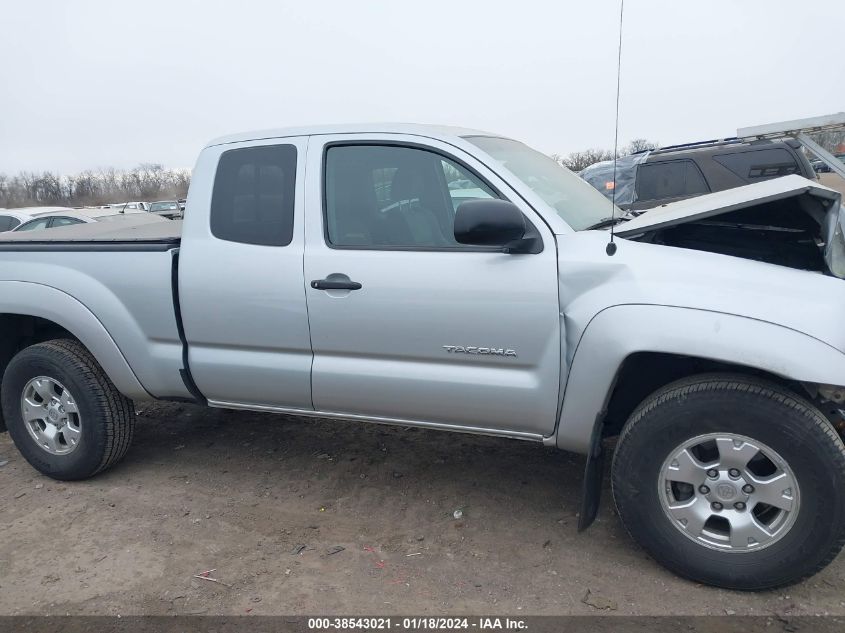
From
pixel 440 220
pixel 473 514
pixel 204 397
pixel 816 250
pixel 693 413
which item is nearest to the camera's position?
pixel 693 413

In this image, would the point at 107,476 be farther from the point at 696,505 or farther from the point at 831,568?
the point at 831,568

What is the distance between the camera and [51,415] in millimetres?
4000

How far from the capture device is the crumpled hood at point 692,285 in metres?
2.50

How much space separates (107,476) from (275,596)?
6.08ft

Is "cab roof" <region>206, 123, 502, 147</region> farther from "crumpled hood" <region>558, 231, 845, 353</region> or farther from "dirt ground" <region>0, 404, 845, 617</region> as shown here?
"dirt ground" <region>0, 404, 845, 617</region>

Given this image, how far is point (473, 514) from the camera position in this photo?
3486mm

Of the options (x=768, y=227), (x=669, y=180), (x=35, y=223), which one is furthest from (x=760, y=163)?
(x=35, y=223)

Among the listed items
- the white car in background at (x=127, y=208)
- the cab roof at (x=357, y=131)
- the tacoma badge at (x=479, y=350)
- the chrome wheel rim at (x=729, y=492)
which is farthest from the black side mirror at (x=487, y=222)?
Answer: the white car in background at (x=127, y=208)

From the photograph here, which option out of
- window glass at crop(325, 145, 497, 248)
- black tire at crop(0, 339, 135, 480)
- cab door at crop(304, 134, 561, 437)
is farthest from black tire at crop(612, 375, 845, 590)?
black tire at crop(0, 339, 135, 480)

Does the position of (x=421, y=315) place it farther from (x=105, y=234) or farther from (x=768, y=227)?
(x=105, y=234)

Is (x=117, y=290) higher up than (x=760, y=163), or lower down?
lower down

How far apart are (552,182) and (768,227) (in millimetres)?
1053

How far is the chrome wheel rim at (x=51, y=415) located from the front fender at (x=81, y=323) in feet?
1.15

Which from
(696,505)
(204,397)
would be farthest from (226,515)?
(696,505)
